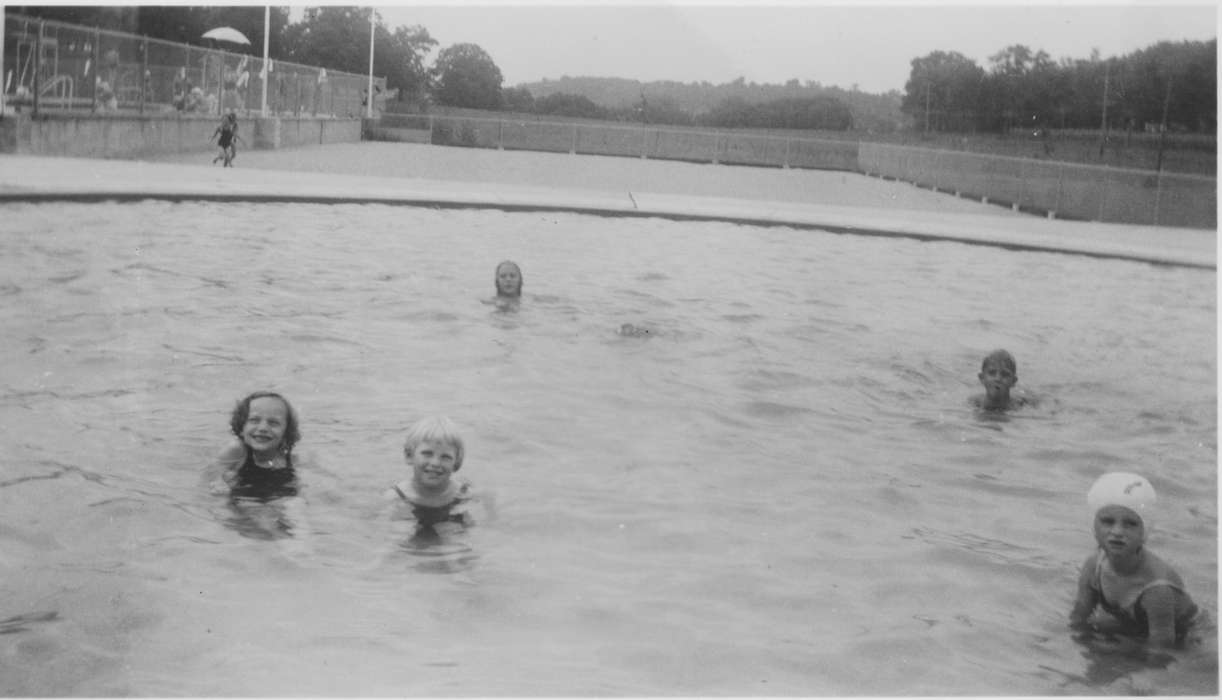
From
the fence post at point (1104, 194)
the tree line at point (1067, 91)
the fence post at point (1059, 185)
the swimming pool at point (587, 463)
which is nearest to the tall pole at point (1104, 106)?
the tree line at point (1067, 91)

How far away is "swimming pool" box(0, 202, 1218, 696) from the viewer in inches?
178

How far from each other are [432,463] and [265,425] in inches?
36.4

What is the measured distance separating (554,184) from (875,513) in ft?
55.7

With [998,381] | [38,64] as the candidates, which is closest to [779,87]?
[38,64]

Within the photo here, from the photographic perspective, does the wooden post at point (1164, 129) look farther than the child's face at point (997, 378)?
Yes

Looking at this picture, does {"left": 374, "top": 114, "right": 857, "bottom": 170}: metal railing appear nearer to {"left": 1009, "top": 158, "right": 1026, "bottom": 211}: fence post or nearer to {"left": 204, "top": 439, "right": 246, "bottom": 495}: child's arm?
{"left": 1009, "top": 158, "right": 1026, "bottom": 211}: fence post

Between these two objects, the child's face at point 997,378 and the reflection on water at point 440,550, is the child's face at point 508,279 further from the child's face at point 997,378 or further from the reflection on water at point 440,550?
the reflection on water at point 440,550

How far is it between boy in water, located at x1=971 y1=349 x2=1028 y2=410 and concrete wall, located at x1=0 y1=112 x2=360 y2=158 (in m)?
15.4

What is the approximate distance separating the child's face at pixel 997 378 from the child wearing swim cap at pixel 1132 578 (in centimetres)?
353

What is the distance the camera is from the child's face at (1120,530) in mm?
4887

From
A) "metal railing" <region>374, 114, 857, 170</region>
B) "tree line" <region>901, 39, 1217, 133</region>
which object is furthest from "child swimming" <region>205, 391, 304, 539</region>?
"metal railing" <region>374, 114, 857, 170</region>

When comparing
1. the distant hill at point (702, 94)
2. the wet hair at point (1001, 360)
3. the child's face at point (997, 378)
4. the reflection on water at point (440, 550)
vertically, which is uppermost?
the distant hill at point (702, 94)

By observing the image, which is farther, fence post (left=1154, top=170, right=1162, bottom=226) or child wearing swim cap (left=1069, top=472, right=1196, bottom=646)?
fence post (left=1154, top=170, right=1162, bottom=226)

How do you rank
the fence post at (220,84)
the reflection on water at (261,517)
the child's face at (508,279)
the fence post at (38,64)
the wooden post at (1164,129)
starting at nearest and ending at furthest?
the reflection on water at (261,517) < the wooden post at (1164,129) < the child's face at (508,279) < the fence post at (38,64) < the fence post at (220,84)
